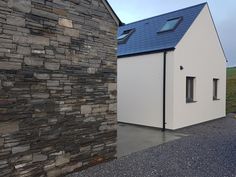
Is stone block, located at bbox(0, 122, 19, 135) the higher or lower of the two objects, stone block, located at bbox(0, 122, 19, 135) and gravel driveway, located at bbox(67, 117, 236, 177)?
the higher

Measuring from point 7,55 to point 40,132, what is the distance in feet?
4.98

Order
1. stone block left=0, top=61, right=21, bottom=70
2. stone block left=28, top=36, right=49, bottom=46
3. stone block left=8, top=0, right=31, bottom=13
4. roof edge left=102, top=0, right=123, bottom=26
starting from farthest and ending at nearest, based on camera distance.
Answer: roof edge left=102, top=0, right=123, bottom=26 → stone block left=28, top=36, right=49, bottom=46 → stone block left=8, top=0, right=31, bottom=13 → stone block left=0, top=61, right=21, bottom=70

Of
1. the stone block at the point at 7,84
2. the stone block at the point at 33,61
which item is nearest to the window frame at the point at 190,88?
the stone block at the point at 33,61

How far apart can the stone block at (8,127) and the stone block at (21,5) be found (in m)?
1.98

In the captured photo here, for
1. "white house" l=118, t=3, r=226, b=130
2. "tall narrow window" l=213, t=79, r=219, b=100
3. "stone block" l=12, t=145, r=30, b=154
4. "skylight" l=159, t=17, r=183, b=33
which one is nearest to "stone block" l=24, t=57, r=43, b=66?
"stone block" l=12, t=145, r=30, b=154

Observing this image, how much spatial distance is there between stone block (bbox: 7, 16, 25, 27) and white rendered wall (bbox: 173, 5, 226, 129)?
6.50 metres

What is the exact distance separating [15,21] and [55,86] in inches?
54.1

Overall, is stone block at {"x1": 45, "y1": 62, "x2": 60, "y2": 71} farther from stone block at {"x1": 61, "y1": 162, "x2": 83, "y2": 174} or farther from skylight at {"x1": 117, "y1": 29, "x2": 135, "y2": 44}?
skylight at {"x1": 117, "y1": 29, "x2": 135, "y2": 44}

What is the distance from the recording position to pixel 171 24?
1091cm

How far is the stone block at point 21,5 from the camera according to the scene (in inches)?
149

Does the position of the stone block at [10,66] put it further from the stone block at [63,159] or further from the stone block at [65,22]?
the stone block at [63,159]

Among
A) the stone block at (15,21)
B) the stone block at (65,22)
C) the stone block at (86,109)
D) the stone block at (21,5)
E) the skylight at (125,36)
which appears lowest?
the stone block at (86,109)

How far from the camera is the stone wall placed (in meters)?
3.80

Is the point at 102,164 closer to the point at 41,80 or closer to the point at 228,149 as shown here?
the point at 41,80
